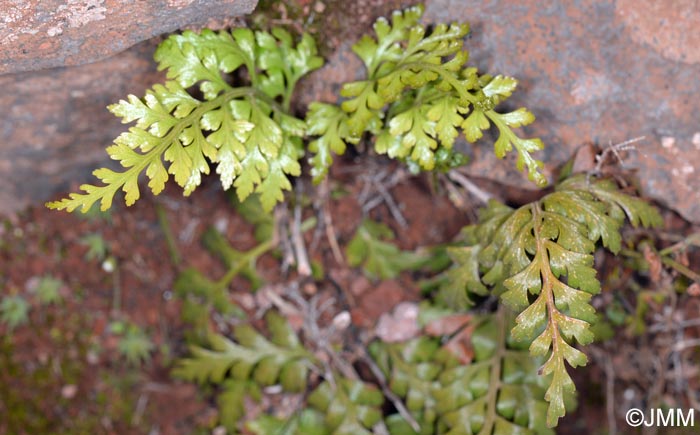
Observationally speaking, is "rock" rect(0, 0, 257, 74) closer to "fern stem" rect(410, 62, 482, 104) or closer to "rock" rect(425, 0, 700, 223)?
"fern stem" rect(410, 62, 482, 104)

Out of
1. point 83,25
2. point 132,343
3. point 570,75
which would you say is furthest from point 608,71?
point 132,343

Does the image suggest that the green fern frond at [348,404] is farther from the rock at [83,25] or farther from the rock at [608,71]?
the rock at [83,25]

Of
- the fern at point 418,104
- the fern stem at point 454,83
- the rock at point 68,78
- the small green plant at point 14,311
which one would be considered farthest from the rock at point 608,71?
the small green plant at point 14,311

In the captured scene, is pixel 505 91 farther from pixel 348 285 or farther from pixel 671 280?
pixel 348 285

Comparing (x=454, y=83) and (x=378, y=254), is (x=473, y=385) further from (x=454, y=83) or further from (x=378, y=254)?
(x=454, y=83)

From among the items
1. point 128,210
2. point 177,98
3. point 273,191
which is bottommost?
point 128,210

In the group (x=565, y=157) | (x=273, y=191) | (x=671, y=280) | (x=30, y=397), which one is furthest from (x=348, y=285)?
→ (x=30, y=397)

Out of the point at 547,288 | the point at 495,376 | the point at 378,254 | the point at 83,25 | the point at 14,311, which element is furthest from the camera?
the point at 14,311

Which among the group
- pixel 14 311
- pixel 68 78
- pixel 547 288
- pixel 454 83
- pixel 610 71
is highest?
pixel 68 78
